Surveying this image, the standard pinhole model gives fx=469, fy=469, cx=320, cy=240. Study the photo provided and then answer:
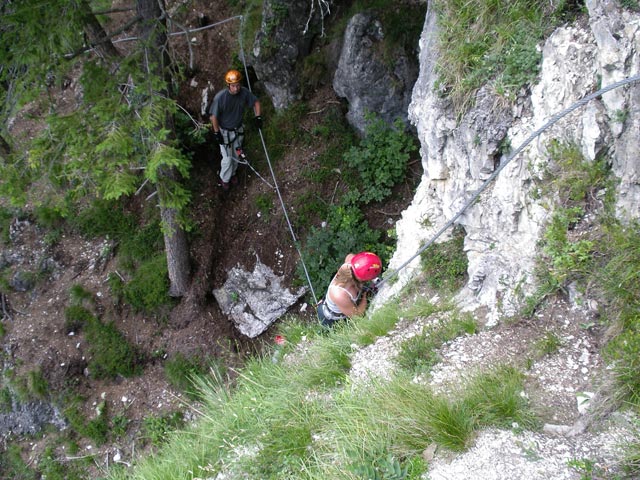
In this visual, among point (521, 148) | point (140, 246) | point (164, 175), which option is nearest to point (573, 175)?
point (521, 148)

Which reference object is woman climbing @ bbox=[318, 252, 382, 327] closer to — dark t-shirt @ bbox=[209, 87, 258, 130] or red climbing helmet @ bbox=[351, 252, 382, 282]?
red climbing helmet @ bbox=[351, 252, 382, 282]

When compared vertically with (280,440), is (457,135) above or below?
above

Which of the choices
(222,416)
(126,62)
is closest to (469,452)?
(222,416)

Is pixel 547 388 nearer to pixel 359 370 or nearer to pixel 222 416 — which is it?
pixel 359 370

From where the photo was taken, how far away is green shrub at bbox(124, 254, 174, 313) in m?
7.95

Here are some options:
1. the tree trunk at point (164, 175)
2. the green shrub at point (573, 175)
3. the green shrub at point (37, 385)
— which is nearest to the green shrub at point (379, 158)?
the tree trunk at point (164, 175)

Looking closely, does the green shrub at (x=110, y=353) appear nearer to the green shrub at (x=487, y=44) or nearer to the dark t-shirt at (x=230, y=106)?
the dark t-shirt at (x=230, y=106)

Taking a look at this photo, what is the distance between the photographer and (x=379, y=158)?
7.52m

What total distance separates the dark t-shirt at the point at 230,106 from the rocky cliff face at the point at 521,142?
312cm

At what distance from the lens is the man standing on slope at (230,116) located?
730 cm

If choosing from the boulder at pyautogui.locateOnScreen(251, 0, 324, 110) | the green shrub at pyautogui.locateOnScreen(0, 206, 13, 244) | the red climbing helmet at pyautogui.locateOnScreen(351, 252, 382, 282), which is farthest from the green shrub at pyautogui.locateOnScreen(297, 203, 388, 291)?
the green shrub at pyautogui.locateOnScreen(0, 206, 13, 244)

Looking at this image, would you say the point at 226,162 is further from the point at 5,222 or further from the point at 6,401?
the point at 6,401

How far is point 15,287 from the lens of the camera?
27.6ft

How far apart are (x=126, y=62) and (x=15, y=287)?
5.42m
